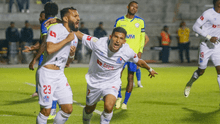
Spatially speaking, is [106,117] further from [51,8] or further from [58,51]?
[51,8]

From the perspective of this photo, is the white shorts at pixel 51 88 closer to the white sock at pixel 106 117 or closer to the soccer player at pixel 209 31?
the white sock at pixel 106 117

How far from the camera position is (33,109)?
834 centimetres

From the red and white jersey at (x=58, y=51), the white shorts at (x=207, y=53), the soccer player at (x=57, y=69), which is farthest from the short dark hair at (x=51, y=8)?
the white shorts at (x=207, y=53)

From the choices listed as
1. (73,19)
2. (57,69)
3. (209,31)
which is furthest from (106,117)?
(209,31)

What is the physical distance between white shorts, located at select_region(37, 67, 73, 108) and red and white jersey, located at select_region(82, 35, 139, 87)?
0.62m

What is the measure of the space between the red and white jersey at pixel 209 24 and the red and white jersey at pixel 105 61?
3733 millimetres

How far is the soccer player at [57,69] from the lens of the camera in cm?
525

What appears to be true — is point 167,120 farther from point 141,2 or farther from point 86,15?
point 141,2

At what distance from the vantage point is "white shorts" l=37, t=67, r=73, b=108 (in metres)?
5.35

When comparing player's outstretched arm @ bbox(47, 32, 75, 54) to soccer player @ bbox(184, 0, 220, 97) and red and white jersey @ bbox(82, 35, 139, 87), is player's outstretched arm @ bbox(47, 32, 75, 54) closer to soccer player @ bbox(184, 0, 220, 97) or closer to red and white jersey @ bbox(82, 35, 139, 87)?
red and white jersey @ bbox(82, 35, 139, 87)

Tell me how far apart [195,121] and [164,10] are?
855 inches

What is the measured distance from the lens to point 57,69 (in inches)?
214

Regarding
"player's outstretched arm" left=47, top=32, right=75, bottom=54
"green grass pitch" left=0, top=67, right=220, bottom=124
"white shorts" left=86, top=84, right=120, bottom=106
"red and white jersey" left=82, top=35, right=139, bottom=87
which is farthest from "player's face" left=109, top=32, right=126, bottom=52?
"green grass pitch" left=0, top=67, right=220, bottom=124

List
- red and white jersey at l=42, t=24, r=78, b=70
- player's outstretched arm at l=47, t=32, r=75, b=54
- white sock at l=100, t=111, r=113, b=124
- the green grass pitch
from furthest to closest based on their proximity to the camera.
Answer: the green grass pitch → white sock at l=100, t=111, r=113, b=124 → red and white jersey at l=42, t=24, r=78, b=70 → player's outstretched arm at l=47, t=32, r=75, b=54
